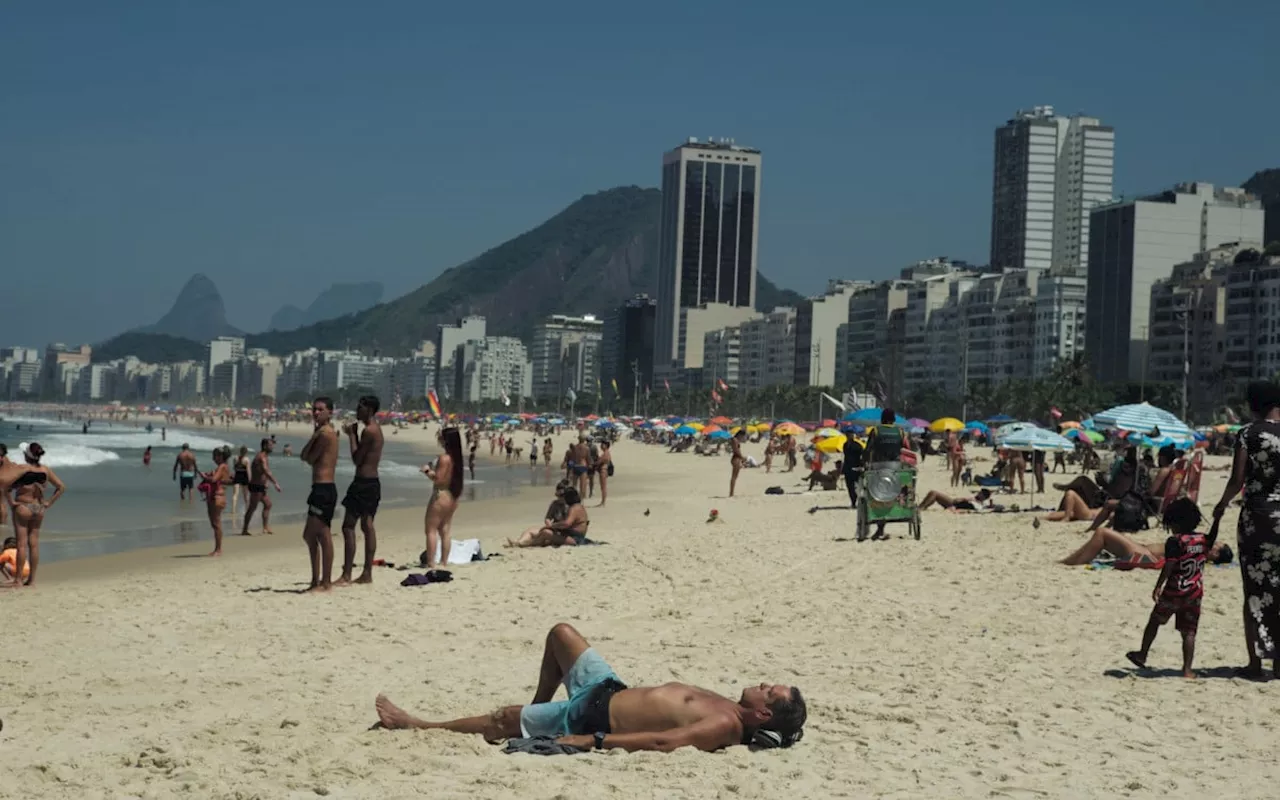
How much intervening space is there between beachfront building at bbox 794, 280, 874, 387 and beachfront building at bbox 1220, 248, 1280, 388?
55779mm

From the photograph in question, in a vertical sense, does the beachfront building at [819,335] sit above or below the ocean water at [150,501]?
above

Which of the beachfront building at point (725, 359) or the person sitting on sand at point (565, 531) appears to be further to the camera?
the beachfront building at point (725, 359)

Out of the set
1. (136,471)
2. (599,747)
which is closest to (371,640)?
(599,747)

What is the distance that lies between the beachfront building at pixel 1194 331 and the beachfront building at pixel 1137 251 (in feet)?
17.0

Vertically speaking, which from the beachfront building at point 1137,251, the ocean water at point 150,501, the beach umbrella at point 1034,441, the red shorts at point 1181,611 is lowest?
the ocean water at point 150,501

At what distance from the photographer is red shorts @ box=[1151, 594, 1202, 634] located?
6809mm

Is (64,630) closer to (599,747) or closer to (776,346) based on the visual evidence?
(599,747)

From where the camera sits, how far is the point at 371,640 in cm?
818

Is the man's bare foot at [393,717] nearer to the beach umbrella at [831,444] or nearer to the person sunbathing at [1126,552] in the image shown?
the person sunbathing at [1126,552]

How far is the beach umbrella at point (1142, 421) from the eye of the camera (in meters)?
16.7

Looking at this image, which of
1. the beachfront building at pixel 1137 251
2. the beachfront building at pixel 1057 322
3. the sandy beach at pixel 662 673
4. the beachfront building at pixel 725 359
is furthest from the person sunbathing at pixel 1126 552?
the beachfront building at pixel 725 359

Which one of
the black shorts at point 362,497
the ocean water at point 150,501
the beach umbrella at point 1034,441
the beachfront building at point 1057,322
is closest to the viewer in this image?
the black shorts at point 362,497

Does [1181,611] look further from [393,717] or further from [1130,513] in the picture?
[1130,513]

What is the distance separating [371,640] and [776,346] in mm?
147529
